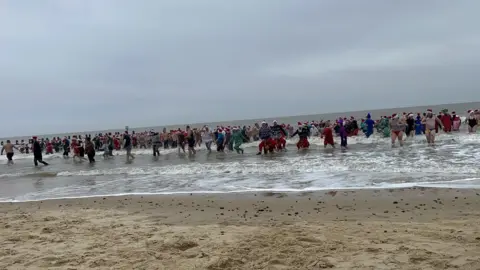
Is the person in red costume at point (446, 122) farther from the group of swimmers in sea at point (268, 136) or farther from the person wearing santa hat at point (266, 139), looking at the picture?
the person wearing santa hat at point (266, 139)

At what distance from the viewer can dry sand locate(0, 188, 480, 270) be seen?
4.50 m

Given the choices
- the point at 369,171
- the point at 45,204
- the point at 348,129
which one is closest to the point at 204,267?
the point at 45,204

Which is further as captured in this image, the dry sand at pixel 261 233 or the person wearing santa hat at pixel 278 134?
the person wearing santa hat at pixel 278 134

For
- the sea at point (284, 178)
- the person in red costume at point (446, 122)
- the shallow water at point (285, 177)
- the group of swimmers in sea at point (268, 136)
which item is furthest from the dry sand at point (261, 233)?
the person in red costume at point (446, 122)

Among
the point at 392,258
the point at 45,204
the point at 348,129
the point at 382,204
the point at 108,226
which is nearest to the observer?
the point at 392,258

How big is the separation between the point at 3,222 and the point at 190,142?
15.9 meters

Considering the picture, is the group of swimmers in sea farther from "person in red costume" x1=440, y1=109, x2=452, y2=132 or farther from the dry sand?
the dry sand

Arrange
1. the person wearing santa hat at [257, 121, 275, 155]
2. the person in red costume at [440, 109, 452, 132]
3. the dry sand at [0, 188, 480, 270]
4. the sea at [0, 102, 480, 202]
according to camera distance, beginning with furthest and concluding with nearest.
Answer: the person in red costume at [440, 109, 452, 132], the person wearing santa hat at [257, 121, 275, 155], the sea at [0, 102, 480, 202], the dry sand at [0, 188, 480, 270]

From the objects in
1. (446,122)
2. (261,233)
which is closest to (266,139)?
(446,122)

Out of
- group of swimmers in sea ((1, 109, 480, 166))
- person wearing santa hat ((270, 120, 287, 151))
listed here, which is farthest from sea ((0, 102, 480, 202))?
person wearing santa hat ((270, 120, 287, 151))

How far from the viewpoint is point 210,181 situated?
12117 mm

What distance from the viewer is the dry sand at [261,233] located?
4500 mm

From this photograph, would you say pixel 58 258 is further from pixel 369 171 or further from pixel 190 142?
pixel 190 142

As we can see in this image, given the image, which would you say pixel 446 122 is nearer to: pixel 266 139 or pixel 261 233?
pixel 266 139
